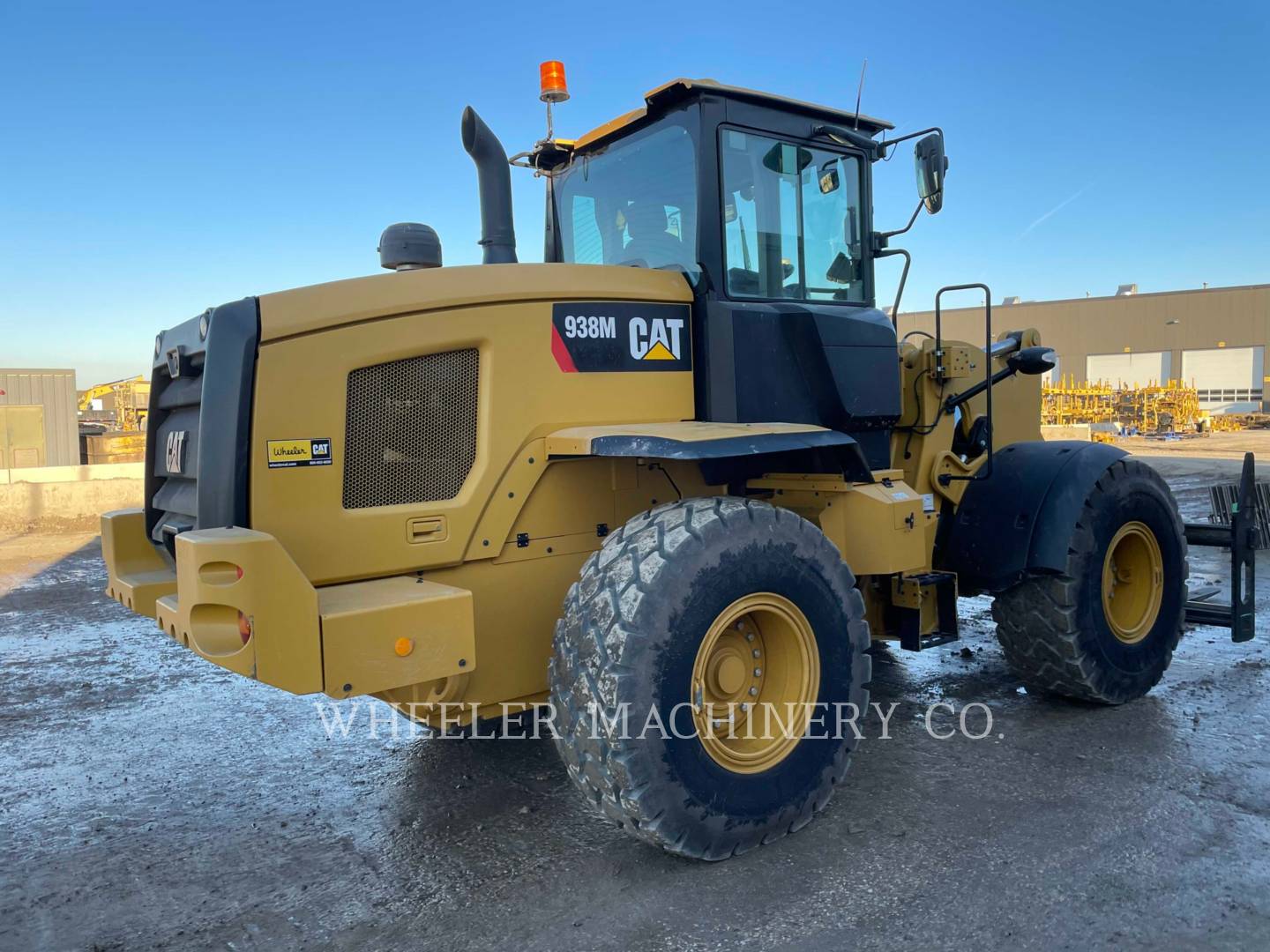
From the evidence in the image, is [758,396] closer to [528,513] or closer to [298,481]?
[528,513]

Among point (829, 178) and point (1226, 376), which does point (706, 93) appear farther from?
point (1226, 376)

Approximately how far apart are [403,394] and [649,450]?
3.04 ft

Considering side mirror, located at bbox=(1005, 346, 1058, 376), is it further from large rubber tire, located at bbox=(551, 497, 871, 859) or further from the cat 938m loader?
large rubber tire, located at bbox=(551, 497, 871, 859)

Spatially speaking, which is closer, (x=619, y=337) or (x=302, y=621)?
(x=302, y=621)

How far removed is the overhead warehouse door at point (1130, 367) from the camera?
177ft

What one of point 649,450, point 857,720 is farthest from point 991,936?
point 649,450

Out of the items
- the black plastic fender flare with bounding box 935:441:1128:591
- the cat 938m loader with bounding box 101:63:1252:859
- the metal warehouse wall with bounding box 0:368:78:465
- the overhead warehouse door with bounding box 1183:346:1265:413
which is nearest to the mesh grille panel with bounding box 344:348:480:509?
the cat 938m loader with bounding box 101:63:1252:859

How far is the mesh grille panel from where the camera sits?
3.36 meters

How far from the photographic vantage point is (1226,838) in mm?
3406

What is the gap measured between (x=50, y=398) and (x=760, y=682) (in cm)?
2594

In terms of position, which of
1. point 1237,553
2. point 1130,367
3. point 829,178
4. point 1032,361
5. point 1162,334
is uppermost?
point 1162,334

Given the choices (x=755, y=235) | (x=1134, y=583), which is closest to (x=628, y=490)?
(x=755, y=235)

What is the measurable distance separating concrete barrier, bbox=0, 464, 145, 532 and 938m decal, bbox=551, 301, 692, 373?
11258 millimetres

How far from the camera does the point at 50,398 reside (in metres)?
24.4
